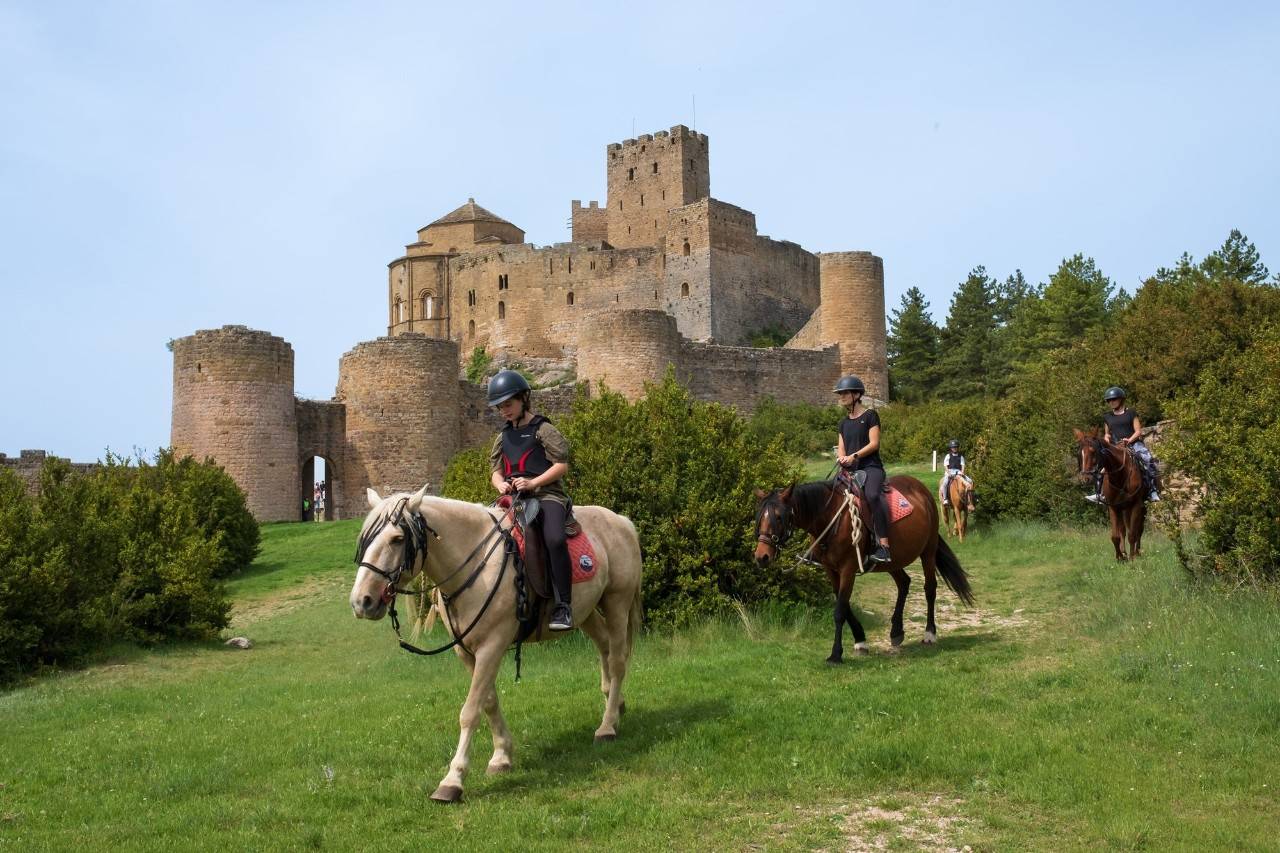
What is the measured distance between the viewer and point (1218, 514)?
32.6ft

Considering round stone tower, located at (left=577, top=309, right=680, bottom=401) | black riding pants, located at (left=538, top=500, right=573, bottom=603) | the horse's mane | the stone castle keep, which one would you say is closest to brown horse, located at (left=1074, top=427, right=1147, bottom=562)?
the horse's mane

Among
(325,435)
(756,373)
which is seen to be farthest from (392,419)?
(756,373)

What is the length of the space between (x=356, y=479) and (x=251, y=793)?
93.9ft

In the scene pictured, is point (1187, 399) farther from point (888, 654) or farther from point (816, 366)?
point (816, 366)

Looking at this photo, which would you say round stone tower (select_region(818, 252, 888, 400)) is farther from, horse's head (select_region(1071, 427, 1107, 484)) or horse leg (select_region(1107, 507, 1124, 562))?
horse's head (select_region(1071, 427, 1107, 484))

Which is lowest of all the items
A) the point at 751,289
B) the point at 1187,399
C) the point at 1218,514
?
the point at 1218,514

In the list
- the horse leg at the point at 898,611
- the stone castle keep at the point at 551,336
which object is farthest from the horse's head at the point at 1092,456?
the stone castle keep at the point at 551,336

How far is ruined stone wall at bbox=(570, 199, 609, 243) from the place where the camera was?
228ft

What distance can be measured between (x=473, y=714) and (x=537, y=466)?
169cm

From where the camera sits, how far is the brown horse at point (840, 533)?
9.46 metres

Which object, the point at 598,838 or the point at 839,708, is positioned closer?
the point at 598,838

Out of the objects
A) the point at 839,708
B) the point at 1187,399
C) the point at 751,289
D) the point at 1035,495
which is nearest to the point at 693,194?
the point at 751,289

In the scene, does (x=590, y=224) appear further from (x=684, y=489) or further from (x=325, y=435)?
(x=684, y=489)

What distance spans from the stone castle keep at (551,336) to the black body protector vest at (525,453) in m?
8.42
